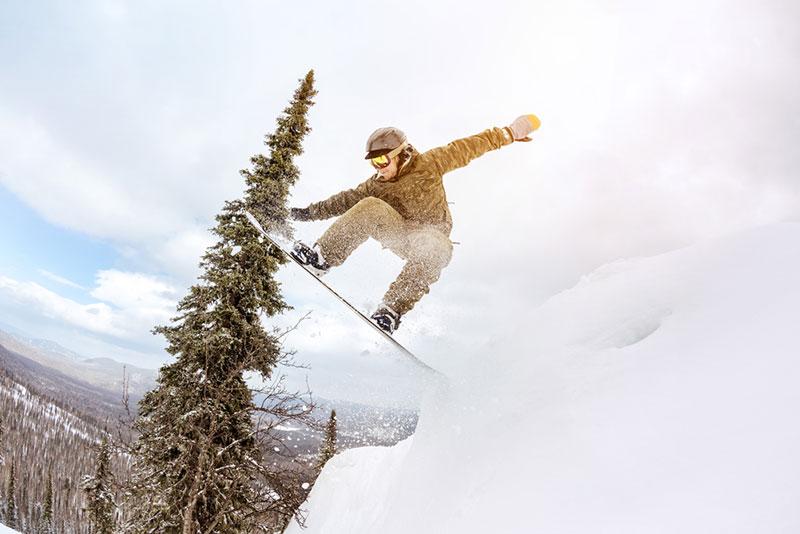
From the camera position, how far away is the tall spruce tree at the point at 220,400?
9.96m

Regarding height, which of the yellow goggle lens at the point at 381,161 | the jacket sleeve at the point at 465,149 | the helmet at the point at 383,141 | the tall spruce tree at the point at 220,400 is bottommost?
the tall spruce tree at the point at 220,400

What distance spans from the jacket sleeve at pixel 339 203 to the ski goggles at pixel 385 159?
1.36 feet

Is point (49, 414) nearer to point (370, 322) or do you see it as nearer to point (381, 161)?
point (370, 322)

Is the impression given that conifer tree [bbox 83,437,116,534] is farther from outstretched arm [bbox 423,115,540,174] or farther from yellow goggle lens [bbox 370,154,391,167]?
outstretched arm [bbox 423,115,540,174]

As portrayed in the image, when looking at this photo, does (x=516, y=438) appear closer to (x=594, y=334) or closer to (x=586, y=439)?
(x=586, y=439)

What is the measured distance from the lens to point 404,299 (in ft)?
18.6

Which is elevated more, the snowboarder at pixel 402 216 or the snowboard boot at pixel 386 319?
the snowboarder at pixel 402 216

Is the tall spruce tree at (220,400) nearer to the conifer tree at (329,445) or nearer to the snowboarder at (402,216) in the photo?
the snowboarder at (402,216)

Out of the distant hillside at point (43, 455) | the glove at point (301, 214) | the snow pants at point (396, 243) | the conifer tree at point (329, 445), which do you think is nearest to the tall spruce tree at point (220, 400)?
the glove at point (301, 214)

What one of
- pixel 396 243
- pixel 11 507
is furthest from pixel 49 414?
pixel 396 243

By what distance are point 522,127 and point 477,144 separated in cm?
64

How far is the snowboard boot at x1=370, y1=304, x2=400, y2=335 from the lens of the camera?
557 cm

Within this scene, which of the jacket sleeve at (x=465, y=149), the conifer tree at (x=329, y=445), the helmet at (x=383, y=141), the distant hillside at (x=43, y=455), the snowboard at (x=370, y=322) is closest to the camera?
the snowboard at (x=370, y=322)

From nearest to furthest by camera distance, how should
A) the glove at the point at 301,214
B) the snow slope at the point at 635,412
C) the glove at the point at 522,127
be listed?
the snow slope at the point at 635,412 < the glove at the point at 522,127 < the glove at the point at 301,214
